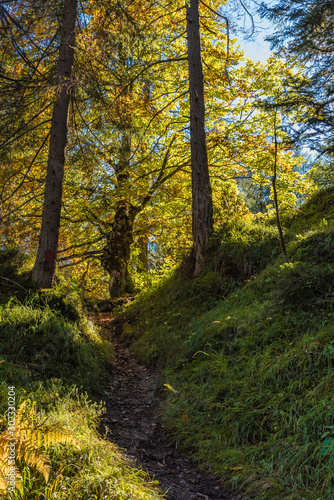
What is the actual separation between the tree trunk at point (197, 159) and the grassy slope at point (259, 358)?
1.41ft

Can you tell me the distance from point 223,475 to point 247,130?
9408mm

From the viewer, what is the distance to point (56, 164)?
234 inches

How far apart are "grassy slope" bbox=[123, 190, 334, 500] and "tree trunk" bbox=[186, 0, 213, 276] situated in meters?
0.43

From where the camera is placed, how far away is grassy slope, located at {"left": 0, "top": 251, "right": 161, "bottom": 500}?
7.43 ft

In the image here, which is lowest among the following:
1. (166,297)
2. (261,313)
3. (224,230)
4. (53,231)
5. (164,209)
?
(261,313)

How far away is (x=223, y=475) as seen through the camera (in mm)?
2889

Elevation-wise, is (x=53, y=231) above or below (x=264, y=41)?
below

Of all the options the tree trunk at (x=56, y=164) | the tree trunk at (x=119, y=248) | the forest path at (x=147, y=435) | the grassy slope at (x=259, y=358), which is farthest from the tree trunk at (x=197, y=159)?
the tree trunk at (x=119, y=248)

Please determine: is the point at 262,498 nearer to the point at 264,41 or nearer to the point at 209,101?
the point at 264,41

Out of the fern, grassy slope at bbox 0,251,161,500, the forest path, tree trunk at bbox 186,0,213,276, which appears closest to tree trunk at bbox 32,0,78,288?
grassy slope at bbox 0,251,161,500

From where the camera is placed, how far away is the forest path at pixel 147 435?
9.35 ft

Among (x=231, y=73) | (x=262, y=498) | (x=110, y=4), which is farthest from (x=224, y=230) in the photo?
(x=231, y=73)

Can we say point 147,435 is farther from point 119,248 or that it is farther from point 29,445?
point 119,248

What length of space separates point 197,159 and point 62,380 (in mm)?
5425
